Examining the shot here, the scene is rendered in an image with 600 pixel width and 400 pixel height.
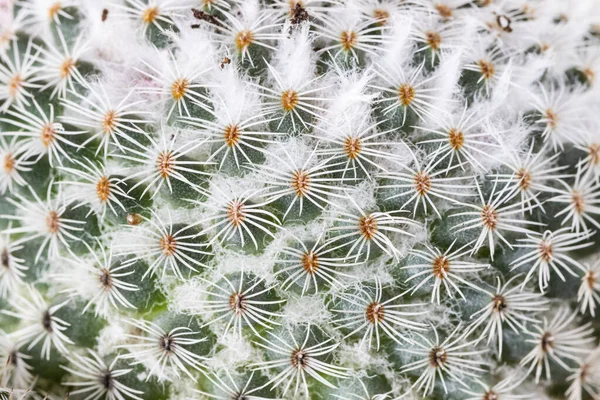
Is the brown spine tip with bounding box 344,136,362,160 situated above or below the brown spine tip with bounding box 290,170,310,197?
above

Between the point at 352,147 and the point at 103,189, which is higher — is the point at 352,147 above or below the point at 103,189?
above

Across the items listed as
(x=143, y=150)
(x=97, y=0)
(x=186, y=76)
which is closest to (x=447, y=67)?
(x=186, y=76)

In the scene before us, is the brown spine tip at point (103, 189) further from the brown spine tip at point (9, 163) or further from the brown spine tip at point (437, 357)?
the brown spine tip at point (437, 357)

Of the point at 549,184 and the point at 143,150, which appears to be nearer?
the point at 143,150

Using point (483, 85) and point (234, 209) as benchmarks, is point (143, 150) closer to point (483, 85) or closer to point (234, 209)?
point (234, 209)

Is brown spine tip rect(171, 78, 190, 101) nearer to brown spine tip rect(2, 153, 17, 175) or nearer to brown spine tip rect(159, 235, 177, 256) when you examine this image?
brown spine tip rect(159, 235, 177, 256)

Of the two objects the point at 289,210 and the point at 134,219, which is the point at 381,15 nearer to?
the point at 289,210

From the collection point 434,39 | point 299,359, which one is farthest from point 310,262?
point 434,39

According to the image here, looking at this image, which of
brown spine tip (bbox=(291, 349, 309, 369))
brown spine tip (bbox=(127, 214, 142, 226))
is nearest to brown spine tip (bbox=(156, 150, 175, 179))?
brown spine tip (bbox=(127, 214, 142, 226))

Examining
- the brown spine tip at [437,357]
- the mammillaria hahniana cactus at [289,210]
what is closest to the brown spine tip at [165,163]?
the mammillaria hahniana cactus at [289,210]
